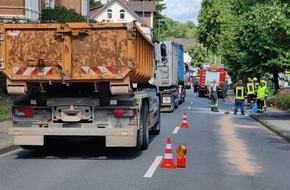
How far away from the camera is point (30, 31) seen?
1158 cm

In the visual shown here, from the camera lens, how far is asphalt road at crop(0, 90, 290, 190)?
913cm

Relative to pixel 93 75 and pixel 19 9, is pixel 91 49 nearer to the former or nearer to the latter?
pixel 93 75

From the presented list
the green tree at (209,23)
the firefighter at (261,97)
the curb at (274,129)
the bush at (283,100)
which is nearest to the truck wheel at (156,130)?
the curb at (274,129)

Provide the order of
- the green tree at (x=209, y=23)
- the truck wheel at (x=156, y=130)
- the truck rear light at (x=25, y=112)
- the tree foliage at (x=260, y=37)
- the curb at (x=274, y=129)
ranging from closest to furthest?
1. the truck rear light at (x=25, y=112)
2. the curb at (x=274, y=129)
3. the truck wheel at (x=156, y=130)
4. the tree foliage at (x=260, y=37)
5. the green tree at (x=209, y=23)

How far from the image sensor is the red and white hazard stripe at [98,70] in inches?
450

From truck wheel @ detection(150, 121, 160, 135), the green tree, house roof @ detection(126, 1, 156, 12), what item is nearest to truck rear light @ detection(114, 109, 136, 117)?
truck wheel @ detection(150, 121, 160, 135)

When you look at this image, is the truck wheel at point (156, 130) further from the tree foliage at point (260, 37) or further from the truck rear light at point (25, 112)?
the tree foliage at point (260, 37)

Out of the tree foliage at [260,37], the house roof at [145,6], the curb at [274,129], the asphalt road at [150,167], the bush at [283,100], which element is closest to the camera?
the asphalt road at [150,167]

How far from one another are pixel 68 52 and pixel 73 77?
52 cm

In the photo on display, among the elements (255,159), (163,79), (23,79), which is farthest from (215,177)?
(163,79)

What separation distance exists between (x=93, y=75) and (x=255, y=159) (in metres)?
4.03

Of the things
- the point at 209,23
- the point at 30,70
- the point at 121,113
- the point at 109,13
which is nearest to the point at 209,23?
the point at 209,23

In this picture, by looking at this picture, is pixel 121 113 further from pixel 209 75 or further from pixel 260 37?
pixel 209 75

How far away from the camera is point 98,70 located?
11.5m
